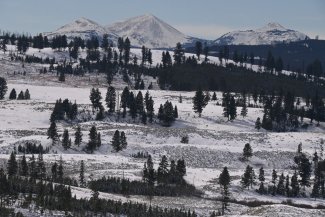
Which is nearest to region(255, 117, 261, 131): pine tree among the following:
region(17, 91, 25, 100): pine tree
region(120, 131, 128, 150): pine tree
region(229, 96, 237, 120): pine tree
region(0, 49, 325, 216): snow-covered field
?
region(0, 49, 325, 216): snow-covered field

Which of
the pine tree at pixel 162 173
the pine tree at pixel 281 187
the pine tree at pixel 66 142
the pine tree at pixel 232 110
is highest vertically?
the pine tree at pixel 232 110

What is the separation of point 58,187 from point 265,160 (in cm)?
6354

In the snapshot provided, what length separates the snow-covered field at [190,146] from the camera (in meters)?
105

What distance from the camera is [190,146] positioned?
13688 centimetres

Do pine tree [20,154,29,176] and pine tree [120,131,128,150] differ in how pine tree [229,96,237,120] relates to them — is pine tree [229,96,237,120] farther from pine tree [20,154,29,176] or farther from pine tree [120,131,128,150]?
pine tree [20,154,29,176]

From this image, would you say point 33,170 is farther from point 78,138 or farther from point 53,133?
point 78,138

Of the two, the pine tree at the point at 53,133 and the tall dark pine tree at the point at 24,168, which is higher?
the pine tree at the point at 53,133

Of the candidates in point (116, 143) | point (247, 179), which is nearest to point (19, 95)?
point (116, 143)

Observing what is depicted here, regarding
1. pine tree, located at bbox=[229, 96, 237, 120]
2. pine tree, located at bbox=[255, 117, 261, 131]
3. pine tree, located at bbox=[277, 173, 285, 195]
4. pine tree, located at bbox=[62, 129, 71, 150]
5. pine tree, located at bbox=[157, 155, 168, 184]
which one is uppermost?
pine tree, located at bbox=[229, 96, 237, 120]

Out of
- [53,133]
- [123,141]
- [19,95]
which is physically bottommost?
[123,141]

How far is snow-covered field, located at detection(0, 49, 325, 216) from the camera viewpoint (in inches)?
4151

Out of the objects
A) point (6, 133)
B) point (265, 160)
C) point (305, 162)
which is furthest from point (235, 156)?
point (6, 133)

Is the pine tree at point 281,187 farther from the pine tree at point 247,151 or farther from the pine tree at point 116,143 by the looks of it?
the pine tree at point 116,143

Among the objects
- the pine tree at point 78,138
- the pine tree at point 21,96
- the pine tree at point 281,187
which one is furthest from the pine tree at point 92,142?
the pine tree at point 21,96
